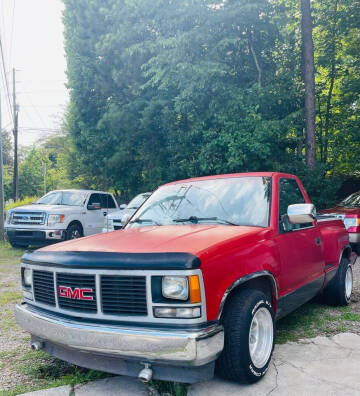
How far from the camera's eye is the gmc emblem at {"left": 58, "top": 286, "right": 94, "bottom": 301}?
121 inches

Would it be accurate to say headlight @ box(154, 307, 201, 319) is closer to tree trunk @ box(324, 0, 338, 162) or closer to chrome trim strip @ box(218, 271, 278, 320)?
chrome trim strip @ box(218, 271, 278, 320)

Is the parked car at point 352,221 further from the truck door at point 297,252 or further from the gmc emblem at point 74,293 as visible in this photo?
the gmc emblem at point 74,293

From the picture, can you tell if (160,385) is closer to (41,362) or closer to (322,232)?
(41,362)

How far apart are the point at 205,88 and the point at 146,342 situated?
1183 centimetres

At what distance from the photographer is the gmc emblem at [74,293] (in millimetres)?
3069

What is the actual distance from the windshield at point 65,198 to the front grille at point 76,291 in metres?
9.09

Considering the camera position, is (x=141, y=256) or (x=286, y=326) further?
(x=286, y=326)

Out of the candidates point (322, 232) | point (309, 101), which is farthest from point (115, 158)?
point (322, 232)

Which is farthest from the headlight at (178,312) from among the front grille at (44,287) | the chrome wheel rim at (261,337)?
the front grille at (44,287)

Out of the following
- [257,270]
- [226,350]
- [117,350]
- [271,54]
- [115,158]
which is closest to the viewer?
[117,350]

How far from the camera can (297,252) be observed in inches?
165

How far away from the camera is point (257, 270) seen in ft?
11.1

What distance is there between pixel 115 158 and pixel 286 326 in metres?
13.1

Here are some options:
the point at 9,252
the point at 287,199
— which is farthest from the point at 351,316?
the point at 9,252
